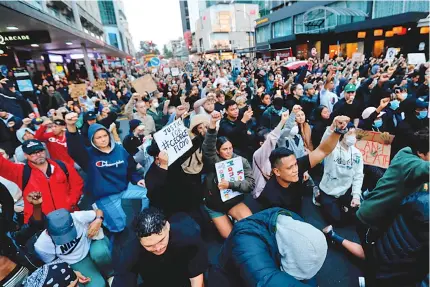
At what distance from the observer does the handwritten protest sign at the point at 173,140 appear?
3.03m

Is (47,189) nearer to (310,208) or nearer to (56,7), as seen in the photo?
(310,208)

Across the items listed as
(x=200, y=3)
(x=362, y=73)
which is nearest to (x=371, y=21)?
(x=362, y=73)

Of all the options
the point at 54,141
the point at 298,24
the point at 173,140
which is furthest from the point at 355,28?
the point at 54,141

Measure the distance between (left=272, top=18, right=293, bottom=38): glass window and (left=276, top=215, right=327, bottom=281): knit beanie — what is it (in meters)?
45.3

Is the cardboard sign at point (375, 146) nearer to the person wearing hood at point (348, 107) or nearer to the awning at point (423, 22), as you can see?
the person wearing hood at point (348, 107)

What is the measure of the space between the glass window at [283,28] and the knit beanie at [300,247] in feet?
148

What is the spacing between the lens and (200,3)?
10188cm

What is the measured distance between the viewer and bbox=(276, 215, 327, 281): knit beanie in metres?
1.44

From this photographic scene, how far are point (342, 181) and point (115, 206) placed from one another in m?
3.35

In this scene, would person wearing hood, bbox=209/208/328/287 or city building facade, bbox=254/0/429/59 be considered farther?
city building facade, bbox=254/0/429/59

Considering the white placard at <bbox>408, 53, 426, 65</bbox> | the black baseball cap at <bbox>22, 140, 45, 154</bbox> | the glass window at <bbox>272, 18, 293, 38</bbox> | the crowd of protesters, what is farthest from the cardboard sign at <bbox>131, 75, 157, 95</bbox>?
the glass window at <bbox>272, 18, 293, 38</bbox>

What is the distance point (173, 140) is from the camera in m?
3.20

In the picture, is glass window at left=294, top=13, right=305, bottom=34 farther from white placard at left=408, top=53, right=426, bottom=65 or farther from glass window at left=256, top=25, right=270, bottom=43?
white placard at left=408, top=53, right=426, bottom=65

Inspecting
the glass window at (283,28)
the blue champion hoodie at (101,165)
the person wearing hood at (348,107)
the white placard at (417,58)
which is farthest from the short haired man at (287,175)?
the glass window at (283,28)
